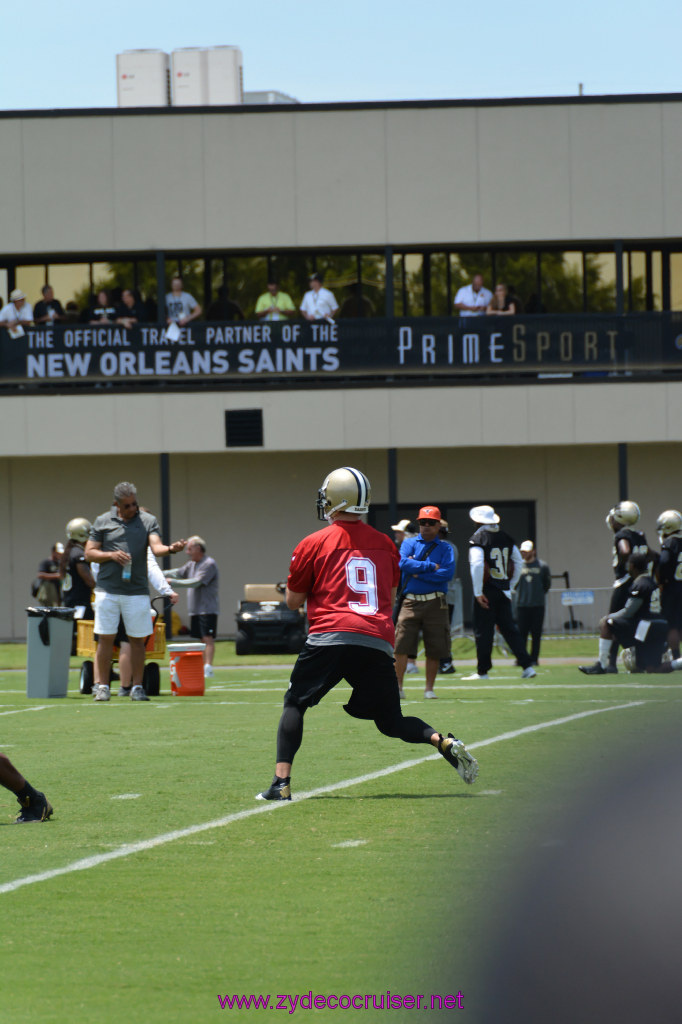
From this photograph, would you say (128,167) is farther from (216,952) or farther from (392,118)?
(216,952)

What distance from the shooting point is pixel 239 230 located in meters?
29.0

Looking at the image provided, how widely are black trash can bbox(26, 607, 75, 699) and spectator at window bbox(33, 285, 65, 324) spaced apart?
13994mm

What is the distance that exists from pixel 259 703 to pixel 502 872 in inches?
481

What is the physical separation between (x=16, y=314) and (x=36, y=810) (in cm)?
2223

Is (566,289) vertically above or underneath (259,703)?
above

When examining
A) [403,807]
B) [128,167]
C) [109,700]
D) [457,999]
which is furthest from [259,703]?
[128,167]

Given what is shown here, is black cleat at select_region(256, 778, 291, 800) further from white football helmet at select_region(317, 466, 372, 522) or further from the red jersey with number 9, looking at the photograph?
white football helmet at select_region(317, 466, 372, 522)

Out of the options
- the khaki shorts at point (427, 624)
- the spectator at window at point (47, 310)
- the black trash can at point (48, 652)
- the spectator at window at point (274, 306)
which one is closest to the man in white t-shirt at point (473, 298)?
the spectator at window at point (274, 306)

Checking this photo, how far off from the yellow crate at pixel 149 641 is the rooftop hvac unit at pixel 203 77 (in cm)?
1745

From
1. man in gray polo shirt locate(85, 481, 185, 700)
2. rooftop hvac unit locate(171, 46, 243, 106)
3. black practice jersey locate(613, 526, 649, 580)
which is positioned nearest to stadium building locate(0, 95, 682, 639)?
rooftop hvac unit locate(171, 46, 243, 106)

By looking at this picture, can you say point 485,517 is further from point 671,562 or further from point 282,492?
point 282,492

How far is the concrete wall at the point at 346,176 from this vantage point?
2873cm

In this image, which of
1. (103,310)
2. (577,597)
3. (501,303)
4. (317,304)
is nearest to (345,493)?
(577,597)

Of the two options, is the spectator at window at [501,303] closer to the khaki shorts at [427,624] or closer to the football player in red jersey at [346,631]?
the khaki shorts at [427,624]
